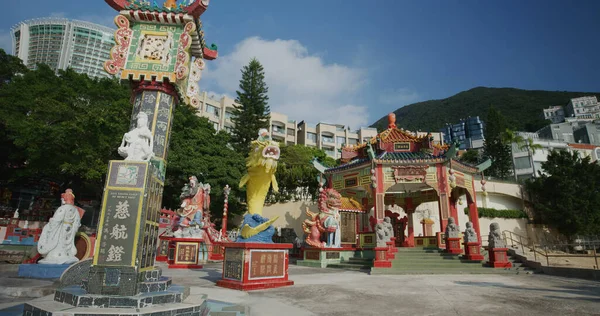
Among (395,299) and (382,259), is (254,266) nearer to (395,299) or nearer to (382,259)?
(395,299)

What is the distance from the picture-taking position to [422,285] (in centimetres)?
790

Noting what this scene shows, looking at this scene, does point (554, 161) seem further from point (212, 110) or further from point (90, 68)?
point (90, 68)

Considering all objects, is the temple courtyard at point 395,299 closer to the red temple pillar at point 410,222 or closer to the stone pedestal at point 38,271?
the stone pedestal at point 38,271

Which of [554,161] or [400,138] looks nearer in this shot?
[400,138]

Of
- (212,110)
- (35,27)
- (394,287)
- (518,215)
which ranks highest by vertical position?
(35,27)

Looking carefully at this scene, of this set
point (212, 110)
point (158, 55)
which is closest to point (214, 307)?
point (158, 55)

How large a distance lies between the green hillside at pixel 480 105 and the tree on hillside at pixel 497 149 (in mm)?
52942

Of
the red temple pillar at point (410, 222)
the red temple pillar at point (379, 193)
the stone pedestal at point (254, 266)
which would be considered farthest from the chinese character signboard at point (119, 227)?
the red temple pillar at point (410, 222)

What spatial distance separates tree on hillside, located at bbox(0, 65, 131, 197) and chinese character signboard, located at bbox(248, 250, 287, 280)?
549 inches

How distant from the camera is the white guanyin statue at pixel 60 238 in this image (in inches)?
299

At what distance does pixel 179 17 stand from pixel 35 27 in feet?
233

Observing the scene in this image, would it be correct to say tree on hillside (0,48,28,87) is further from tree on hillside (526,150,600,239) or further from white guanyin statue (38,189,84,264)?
tree on hillside (526,150,600,239)

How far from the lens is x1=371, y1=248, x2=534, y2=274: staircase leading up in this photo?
11.0 meters

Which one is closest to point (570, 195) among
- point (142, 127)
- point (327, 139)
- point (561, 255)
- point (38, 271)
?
point (561, 255)
